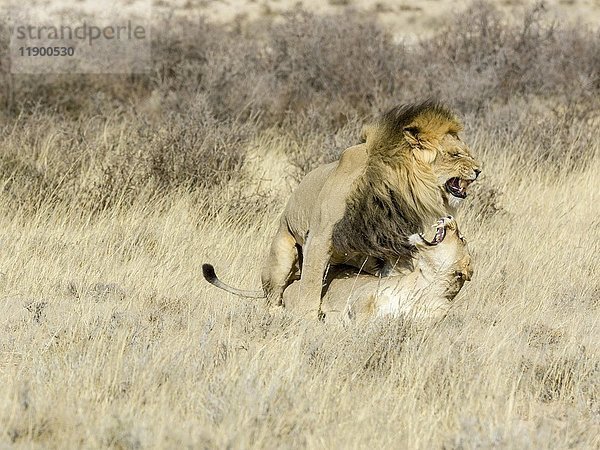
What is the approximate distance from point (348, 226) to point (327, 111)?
6.91 meters

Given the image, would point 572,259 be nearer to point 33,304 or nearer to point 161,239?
point 161,239

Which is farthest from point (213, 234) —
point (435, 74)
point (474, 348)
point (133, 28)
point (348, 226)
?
point (133, 28)

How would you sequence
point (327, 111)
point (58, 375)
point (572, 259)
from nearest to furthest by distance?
point (58, 375)
point (572, 259)
point (327, 111)

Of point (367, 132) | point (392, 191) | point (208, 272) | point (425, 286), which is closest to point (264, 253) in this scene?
point (208, 272)

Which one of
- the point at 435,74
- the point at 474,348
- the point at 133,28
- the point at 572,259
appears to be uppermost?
the point at 474,348

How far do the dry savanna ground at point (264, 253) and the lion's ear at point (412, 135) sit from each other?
1.01m

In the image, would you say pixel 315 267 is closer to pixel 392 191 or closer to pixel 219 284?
pixel 392 191

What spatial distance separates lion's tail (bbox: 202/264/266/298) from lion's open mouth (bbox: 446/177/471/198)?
144cm

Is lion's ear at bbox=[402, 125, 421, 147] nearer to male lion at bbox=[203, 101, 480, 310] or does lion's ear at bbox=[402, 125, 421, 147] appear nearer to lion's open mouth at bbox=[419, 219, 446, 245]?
male lion at bbox=[203, 101, 480, 310]

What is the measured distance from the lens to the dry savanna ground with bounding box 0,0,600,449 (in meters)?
4.10

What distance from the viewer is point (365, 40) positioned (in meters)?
14.2

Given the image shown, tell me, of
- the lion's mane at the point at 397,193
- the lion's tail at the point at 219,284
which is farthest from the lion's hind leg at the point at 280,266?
the lion's mane at the point at 397,193

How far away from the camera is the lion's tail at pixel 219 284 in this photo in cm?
608

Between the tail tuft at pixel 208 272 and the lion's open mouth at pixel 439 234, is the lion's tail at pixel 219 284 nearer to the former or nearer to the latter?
the tail tuft at pixel 208 272
